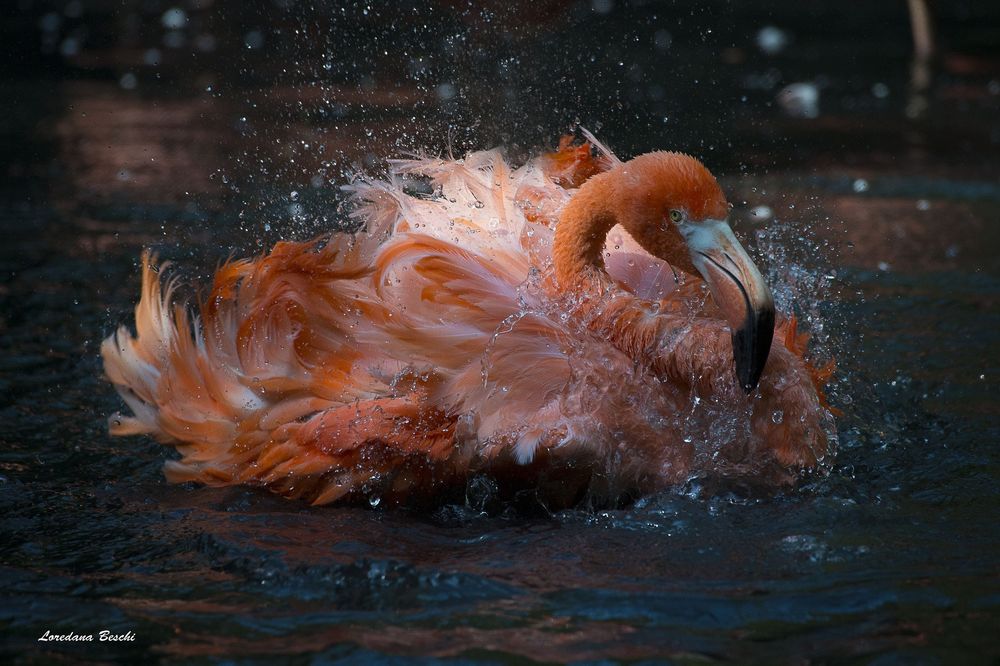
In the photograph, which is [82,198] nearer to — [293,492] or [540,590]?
[293,492]

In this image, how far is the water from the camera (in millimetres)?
3143

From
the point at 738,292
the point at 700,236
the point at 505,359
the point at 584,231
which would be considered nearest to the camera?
the point at 738,292

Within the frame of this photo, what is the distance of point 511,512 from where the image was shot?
3.93 m

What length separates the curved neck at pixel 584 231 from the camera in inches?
153

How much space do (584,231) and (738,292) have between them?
24.6 inches

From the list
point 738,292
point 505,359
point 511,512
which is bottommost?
point 511,512

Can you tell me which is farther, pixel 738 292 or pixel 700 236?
pixel 700 236

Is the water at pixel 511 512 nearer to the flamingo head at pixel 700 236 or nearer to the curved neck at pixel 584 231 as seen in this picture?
the flamingo head at pixel 700 236

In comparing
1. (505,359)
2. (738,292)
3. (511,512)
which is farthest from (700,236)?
(511,512)

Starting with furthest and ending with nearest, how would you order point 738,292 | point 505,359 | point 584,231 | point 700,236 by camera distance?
1. point 584,231
2. point 505,359
3. point 700,236
4. point 738,292

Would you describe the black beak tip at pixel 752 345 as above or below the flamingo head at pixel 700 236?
below

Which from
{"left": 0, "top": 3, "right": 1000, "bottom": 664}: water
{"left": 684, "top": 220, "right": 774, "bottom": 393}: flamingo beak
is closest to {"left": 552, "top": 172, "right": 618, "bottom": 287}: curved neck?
{"left": 684, "top": 220, "right": 774, "bottom": 393}: flamingo beak

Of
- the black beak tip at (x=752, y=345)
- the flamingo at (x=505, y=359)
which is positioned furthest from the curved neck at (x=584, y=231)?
the black beak tip at (x=752, y=345)

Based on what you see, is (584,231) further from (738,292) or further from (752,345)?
(752,345)
